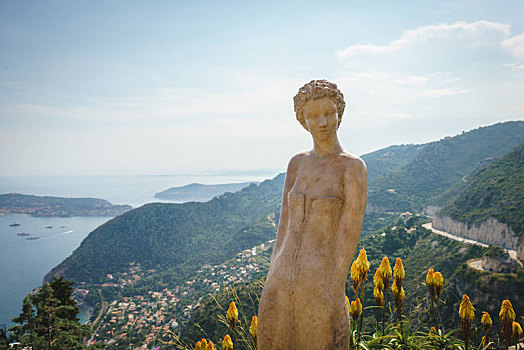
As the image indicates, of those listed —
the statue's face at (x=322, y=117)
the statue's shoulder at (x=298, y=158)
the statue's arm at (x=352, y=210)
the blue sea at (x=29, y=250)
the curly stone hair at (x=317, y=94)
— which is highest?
the curly stone hair at (x=317, y=94)

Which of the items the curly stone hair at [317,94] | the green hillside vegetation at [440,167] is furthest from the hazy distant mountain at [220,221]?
the curly stone hair at [317,94]

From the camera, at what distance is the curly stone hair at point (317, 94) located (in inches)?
118

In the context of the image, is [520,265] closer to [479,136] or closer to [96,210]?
[479,136]

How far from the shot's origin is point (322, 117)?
3.01m

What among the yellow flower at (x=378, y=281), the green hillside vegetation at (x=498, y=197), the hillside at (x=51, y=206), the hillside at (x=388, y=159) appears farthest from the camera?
the hillside at (x=388, y=159)

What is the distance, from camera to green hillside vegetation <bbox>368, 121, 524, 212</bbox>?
85.4m

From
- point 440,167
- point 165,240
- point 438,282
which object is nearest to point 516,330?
point 438,282

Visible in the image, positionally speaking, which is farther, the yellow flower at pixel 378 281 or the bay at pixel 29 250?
the bay at pixel 29 250

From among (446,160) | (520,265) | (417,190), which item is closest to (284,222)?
(520,265)

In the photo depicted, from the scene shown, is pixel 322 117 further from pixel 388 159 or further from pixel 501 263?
pixel 388 159

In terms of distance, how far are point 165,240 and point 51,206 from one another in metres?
76.2

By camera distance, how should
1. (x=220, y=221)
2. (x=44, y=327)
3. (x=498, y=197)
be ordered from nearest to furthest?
(x=44, y=327) < (x=498, y=197) < (x=220, y=221)

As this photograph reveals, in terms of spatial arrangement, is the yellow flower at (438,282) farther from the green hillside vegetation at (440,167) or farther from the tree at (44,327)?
the green hillside vegetation at (440,167)

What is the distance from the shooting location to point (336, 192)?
114 inches
